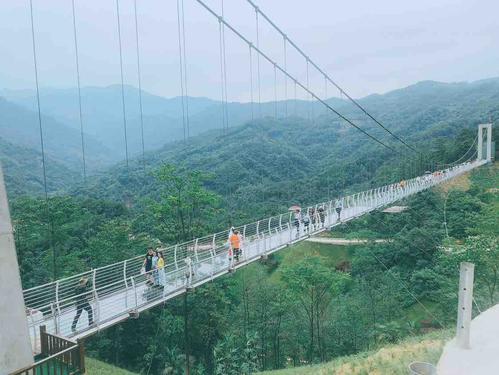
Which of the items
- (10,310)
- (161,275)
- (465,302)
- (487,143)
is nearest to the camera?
(10,310)

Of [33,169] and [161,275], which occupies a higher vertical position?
[161,275]

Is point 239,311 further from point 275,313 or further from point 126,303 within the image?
point 126,303

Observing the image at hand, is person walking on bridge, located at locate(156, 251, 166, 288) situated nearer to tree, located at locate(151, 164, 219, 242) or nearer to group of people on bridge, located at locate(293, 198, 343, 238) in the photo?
group of people on bridge, located at locate(293, 198, 343, 238)

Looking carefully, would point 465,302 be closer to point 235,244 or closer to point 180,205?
point 235,244

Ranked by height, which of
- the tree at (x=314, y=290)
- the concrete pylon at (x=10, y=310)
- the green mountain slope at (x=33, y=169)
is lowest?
the tree at (x=314, y=290)

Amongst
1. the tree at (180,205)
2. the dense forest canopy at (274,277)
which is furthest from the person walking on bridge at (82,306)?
the tree at (180,205)

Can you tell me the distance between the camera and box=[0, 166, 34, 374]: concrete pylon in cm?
395

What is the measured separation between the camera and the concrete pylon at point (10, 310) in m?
3.95

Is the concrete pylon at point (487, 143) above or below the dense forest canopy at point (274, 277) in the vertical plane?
above

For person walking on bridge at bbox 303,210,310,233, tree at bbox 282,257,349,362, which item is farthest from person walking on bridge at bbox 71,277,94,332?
tree at bbox 282,257,349,362

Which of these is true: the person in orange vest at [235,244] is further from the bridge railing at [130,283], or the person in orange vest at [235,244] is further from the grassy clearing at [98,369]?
the grassy clearing at [98,369]

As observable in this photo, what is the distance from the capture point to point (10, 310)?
4.01 meters

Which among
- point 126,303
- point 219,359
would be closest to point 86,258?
point 219,359

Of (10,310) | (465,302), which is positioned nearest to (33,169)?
(10,310)
